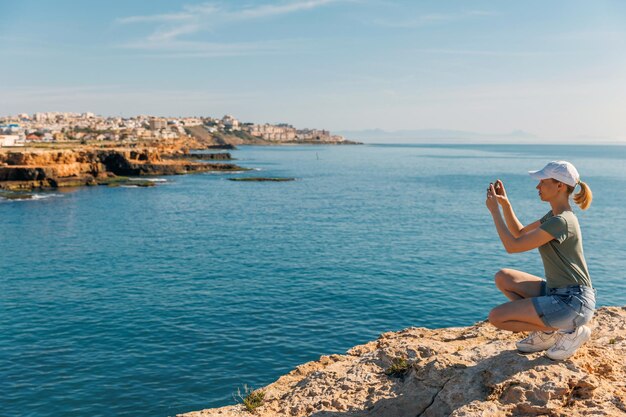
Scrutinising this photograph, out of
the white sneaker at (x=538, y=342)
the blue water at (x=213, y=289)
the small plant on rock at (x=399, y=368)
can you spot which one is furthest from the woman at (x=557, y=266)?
the blue water at (x=213, y=289)

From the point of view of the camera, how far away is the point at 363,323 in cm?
2308

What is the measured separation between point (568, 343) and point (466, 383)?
1.65 m

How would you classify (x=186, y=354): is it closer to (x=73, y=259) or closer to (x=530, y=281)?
(x=530, y=281)

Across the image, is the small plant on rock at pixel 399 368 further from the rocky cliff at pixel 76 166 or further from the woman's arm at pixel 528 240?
the rocky cliff at pixel 76 166

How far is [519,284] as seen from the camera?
798 centimetres

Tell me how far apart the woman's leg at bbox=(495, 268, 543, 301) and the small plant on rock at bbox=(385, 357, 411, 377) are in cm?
289

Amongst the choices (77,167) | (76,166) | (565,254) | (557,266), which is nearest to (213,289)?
(557,266)

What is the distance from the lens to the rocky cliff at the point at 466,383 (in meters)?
7.52

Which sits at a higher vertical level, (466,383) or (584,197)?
(584,197)

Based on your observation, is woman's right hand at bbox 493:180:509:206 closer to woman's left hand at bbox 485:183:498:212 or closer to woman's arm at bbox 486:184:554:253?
woman's left hand at bbox 485:183:498:212

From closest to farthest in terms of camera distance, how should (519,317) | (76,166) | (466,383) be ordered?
(519,317)
(466,383)
(76,166)

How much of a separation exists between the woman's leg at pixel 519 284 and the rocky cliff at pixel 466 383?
1.05 metres

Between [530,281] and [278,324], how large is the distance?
1619cm

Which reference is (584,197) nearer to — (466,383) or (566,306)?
(566,306)
